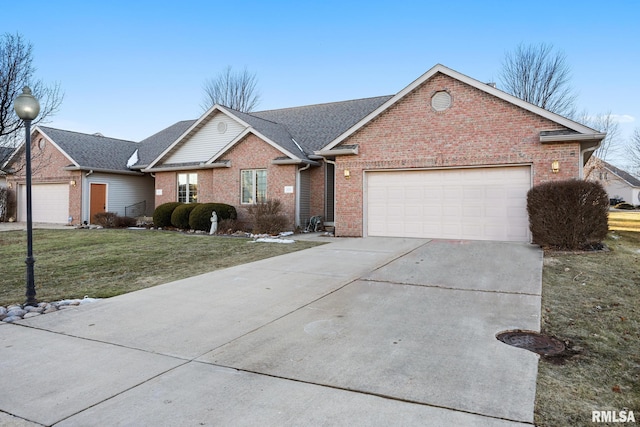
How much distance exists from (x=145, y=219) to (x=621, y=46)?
23.6 meters

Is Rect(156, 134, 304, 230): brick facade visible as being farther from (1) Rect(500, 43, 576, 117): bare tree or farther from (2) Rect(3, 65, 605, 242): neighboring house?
(1) Rect(500, 43, 576, 117): bare tree

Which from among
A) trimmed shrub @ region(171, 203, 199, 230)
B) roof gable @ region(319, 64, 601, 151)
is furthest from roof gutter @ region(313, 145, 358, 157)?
trimmed shrub @ region(171, 203, 199, 230)

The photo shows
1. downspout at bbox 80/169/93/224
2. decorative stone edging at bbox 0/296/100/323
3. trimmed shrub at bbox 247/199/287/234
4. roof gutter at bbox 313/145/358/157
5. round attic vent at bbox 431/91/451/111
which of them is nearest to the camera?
decorative stone edging at bbox 0/296/100/323

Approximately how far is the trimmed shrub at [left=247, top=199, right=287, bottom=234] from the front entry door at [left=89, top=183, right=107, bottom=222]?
1047 cm

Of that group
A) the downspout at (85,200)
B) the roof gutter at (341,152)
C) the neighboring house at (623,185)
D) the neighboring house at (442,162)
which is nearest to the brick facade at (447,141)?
the neighboring house at (442,162)

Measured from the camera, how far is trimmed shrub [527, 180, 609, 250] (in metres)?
9.84

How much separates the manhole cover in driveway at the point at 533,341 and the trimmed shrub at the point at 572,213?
665cm

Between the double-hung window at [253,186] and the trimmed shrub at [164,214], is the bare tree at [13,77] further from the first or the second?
the double-hung window at [253,186]

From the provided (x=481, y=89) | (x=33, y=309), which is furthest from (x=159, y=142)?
(x=33, y=309)

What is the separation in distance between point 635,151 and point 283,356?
3479 centimetres

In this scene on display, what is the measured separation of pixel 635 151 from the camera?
95.3 feet

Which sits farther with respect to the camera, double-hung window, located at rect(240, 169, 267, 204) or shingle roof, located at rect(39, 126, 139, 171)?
shingle roof, located at rect(39, 126, 139, 171)

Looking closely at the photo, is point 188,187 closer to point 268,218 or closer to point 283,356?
point 268,218

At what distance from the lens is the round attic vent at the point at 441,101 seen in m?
12.8
